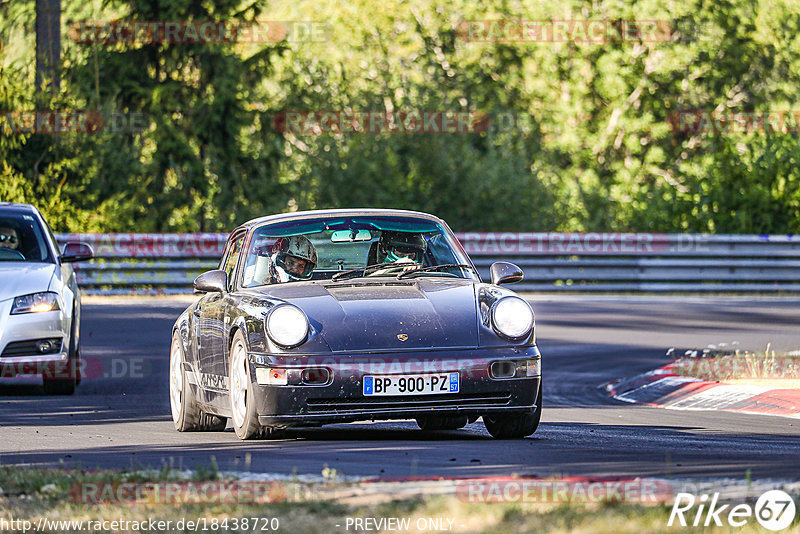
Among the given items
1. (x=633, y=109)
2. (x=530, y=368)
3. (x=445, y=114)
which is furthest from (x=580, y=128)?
(x=530, y=368)

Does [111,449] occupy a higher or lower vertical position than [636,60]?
lower

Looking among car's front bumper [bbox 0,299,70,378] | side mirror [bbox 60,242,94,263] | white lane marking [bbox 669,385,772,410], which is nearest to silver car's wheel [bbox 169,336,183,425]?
car's front bumper [bbox 0,299,70,378]

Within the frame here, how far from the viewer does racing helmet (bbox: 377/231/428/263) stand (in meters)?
10.2

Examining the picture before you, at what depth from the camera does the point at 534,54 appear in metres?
46.9

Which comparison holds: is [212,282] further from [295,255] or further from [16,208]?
[16,208]

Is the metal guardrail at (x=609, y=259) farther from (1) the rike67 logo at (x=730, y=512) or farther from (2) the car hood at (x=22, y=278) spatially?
(1) the rike67 logo at (x=730, y=512)

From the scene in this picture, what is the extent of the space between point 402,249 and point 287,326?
1589mm

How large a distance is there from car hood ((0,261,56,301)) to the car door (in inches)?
114

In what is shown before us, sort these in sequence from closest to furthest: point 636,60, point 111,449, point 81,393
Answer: point 111,449 → point 81,393 → point 636,60

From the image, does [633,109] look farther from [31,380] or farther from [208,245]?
[31,380]

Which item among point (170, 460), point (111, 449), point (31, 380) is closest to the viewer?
point (170, 460)

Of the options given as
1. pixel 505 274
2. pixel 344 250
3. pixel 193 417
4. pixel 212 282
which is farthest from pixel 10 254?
pixel 505 274

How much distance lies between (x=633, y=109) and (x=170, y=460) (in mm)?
39449

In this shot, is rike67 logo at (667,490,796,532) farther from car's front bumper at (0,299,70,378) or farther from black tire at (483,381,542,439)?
car's front bumper at (0,299,70,378)
